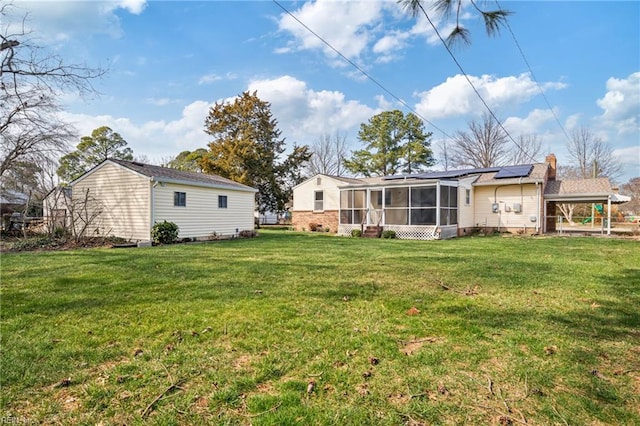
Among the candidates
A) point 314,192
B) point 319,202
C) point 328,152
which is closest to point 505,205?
point 319,202

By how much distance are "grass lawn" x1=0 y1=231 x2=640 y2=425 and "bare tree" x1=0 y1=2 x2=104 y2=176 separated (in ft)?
21.1

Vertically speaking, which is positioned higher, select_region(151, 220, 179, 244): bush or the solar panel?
the solar panel

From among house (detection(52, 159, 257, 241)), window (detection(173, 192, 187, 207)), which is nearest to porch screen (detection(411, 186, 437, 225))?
house (detection(52, 159, 257, 241))

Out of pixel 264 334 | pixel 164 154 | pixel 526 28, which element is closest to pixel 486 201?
pixel 526 28

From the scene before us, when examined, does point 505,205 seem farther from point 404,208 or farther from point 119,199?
point 119,199

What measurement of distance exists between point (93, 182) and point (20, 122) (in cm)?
321

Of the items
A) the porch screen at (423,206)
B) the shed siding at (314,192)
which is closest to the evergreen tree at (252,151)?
the shed siding at (314,192)

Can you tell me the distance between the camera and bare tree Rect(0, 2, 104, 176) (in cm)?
868

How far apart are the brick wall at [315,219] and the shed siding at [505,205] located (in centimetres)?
825

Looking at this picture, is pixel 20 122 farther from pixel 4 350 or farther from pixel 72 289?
pixel 4 350

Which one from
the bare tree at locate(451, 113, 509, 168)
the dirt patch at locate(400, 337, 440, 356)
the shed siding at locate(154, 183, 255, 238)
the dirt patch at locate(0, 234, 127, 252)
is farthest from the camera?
the bare tree at locate(451, 113, 509, 168)

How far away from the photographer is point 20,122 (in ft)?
42.2

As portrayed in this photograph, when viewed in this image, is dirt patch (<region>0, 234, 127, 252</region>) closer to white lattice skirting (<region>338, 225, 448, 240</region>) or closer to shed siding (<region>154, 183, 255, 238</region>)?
shed siding (<region>154, 183, 255, 238</region>)

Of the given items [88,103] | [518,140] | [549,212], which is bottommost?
[549,212]
